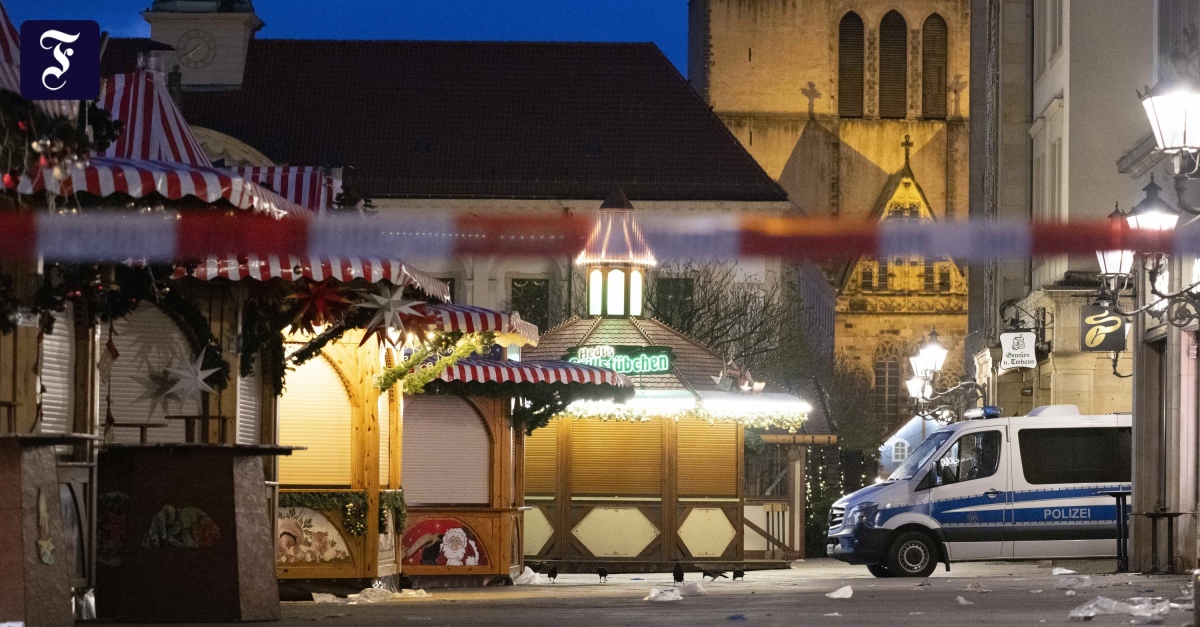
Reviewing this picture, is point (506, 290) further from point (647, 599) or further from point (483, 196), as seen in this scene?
point (647, 599)

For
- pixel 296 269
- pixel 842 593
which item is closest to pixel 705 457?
pixel 842 593

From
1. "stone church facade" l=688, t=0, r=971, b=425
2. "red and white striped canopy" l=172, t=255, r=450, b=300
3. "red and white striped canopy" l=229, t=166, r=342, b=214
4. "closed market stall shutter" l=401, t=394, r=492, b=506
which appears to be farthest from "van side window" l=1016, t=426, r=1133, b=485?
"stone church facade" l=688, t=0, r=971, b=425

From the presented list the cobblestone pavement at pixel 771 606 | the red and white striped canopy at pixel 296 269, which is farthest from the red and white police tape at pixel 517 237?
the red and white striped canopy at pixel 296 269

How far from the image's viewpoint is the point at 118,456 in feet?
46.5

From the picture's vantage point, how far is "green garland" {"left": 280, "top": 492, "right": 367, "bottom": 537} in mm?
19938

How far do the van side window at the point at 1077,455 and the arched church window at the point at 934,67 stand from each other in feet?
237

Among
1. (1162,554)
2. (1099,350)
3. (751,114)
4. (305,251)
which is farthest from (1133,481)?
(751,114)

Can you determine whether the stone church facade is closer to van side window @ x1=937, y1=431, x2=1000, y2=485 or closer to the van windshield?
the van windshield

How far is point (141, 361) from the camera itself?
640 inches

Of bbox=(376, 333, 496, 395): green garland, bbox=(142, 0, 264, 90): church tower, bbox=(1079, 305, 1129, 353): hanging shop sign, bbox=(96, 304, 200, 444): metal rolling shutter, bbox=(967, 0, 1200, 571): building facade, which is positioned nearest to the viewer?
bbox=(96, 304, 200, 444): metal rolling shutter

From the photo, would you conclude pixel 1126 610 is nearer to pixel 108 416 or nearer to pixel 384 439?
pixel 108 416

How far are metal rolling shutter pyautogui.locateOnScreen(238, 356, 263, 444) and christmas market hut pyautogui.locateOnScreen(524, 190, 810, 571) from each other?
10040mm

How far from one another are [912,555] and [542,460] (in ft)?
15.2

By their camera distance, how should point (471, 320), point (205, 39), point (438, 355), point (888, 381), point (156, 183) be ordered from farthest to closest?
point (888, 381), point (205, 39), point (438, 355), point (471, 320), point (156, 183)
